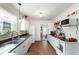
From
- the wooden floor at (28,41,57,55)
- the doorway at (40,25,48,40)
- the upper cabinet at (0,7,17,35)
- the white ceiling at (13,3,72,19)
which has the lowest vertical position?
the wooden floor at (28,41,57,55)

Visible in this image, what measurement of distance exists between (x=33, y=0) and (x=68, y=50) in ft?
7.24

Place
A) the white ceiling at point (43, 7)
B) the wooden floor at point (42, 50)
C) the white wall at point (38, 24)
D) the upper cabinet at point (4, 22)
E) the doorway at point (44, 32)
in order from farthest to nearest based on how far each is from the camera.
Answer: the doorway at point (44, 32), the white wall at point (38, 24), the wooden floor at point (42, 50), the white ceiling at point (43, 7), the upper cabinet at point (4, 22)

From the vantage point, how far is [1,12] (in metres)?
2.79

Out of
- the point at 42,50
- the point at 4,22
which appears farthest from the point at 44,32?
the point at 4,22

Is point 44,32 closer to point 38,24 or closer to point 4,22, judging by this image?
point 38,24

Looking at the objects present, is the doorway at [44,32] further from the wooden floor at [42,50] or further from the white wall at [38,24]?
the wooden floor at [42,50]

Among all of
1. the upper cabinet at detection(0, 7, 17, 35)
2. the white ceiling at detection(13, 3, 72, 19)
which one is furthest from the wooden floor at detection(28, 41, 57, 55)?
the white ceiling at detection(13, 3, 72, 19)

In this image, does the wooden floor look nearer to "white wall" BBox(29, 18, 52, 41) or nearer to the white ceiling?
the white ceiling

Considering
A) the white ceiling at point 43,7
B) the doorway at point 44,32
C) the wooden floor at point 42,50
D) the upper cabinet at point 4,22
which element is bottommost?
the wooden floor at point 42,50

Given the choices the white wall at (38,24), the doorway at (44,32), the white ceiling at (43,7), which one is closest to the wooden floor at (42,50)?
the white ceiling at (43,7)
